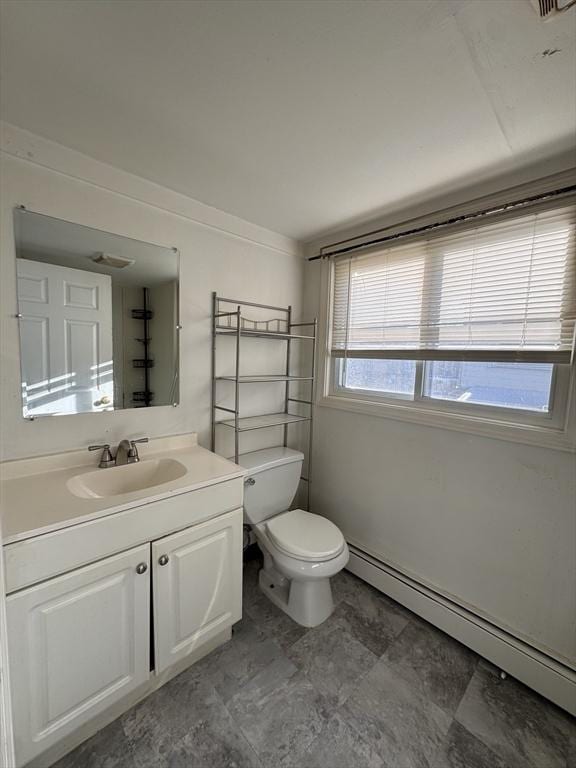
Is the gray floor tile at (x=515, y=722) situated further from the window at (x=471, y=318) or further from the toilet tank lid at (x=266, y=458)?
the toilet tank lid at (x=266, y=458)

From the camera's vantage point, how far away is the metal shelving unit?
5.50 ft

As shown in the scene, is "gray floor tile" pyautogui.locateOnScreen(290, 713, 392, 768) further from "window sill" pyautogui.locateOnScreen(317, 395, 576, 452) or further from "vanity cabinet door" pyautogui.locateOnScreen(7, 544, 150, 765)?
"window sill" pyautogui.locateOnScreen(317, 395, 576, 452)

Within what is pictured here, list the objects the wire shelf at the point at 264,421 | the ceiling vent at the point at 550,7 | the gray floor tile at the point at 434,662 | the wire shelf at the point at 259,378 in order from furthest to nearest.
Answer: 1. the wire shelf at the point at 264,421
2. the wire shelf at the point at 259,378
3. the gray floor tile at the point at 434,662
4. the ceiling vent at the point at 550,7

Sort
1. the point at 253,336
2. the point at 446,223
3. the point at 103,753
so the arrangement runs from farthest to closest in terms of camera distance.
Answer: the point at 253,336
the point at 446,223
the point at 103,753

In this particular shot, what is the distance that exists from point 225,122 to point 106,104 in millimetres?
380

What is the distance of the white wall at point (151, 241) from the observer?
45.0 inches

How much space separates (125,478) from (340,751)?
1.28m

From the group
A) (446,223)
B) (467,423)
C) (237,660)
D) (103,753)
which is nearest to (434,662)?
(237,660)

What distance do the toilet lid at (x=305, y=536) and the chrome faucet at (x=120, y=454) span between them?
2.58 feet

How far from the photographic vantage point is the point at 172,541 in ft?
3.77

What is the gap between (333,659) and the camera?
137 centimetres

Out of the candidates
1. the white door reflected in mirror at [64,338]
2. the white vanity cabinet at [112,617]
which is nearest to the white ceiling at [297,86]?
the white door reflected in mirror at [64,338]

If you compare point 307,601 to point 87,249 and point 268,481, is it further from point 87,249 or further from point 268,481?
point 87,249

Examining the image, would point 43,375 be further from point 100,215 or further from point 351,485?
point 351,485
